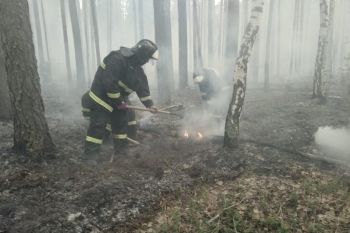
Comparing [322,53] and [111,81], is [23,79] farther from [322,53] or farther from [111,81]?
[322,53]

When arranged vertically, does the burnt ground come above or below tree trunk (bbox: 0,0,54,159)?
below

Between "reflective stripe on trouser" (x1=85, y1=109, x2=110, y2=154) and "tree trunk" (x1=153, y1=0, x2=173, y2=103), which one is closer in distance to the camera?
"reflective stripe on trouser" (x1=85, y1=109, x2=110, y2=154)

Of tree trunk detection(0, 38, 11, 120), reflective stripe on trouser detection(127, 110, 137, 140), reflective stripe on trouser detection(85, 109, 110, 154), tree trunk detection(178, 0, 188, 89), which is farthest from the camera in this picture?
tree trunk detection(178, 0, 188, 89)

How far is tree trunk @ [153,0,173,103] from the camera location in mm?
12180

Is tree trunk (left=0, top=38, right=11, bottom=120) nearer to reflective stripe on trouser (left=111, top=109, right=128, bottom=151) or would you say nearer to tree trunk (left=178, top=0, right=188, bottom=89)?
reflective stripe on trouser (left=111, top=109, right=128, bottom=151)

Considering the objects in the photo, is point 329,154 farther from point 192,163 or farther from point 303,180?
point 192,163

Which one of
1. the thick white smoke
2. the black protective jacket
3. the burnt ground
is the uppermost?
the black protective jacket

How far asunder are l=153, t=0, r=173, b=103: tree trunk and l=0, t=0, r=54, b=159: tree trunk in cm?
673

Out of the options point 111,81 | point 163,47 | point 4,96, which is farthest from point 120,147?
point 163,47

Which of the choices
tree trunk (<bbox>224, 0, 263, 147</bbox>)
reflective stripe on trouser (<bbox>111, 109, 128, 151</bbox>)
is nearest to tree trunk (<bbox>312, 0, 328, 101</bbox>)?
tree trunk (<bbox>224, 0, 263, 147</bbox>)

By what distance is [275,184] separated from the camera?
18.0ft

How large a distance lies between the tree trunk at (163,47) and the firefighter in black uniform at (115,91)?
17.2ft

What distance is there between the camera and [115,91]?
629 centimetres

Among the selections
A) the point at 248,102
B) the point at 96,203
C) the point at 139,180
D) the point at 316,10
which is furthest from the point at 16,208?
the point at 316,10
